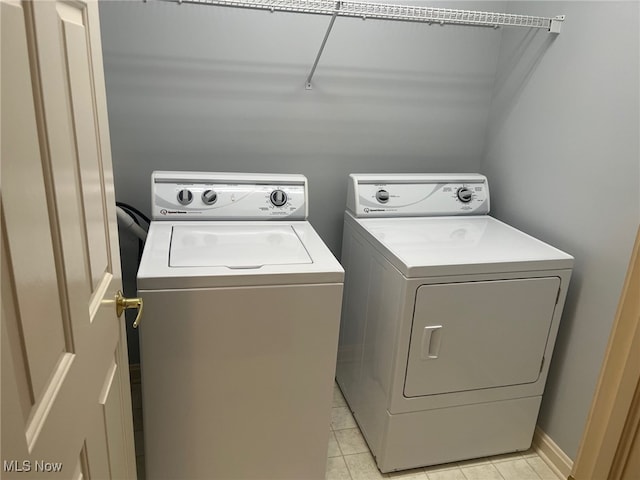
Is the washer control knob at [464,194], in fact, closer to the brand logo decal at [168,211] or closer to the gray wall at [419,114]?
the gray wall at [419,114]

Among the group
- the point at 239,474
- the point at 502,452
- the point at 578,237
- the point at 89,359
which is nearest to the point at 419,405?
the point at 502,452

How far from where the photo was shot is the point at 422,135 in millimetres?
2352

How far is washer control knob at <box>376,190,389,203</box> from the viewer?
7.07 ft

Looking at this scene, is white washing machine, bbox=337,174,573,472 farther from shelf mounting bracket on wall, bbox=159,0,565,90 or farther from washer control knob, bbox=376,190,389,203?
shelf mounting bracket on wall, bbox=159,0,565,90

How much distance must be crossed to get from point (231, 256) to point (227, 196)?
16.8 inches

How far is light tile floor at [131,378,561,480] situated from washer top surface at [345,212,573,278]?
0.81 metres

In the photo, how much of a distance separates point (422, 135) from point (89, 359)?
1864mm

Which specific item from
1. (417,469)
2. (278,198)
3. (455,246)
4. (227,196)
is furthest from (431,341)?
(227,196)

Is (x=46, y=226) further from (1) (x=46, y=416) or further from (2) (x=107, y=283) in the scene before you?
(2) (x=107, y=283)

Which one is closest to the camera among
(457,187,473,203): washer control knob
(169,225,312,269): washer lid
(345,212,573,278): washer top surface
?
(169,225,312,269): washer lid

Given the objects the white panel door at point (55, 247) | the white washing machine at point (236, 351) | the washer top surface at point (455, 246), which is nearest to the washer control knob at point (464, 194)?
the washer top surface at point (455, 246)

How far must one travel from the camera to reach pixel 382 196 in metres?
2.16

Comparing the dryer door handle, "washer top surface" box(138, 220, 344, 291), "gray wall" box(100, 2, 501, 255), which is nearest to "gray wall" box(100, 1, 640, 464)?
"gray wall" box(100, 2, 501, 255)

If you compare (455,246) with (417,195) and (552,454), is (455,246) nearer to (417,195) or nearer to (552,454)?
(417,195)
